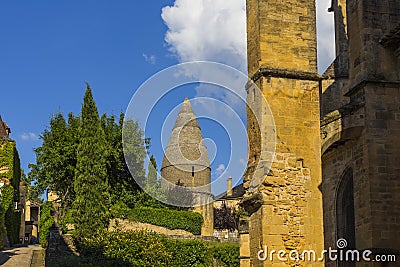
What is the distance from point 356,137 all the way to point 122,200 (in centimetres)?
2767

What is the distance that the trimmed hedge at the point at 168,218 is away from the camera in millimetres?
36219

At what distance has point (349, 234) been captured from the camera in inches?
632

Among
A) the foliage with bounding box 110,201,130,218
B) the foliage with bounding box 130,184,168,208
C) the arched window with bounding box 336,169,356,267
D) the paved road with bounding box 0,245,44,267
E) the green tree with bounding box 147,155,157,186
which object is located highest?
the green tree with bounding box 147,155,157,186

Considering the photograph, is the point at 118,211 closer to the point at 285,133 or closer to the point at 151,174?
the point at 151,174

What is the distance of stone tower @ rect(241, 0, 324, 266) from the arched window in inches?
126

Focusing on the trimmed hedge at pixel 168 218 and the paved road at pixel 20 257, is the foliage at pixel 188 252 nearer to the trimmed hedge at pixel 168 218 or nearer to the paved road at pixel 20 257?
the trimmed hedge at pixel 168 218

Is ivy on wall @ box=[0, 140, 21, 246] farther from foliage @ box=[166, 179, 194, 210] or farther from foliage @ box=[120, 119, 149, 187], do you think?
foliage @ box=[166, 179, 194, 210]

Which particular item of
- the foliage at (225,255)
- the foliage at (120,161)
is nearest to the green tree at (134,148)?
the foliage at (120,161)

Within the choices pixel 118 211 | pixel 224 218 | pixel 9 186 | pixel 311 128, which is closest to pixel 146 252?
pixel 118 211

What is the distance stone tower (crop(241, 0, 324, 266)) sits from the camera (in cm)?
1284

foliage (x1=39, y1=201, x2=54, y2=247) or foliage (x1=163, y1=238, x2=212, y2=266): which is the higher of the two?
foliage (x1=39, y1=201, x2=54, y2=247)

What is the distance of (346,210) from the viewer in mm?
16422

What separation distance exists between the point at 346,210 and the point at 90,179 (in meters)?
19.0

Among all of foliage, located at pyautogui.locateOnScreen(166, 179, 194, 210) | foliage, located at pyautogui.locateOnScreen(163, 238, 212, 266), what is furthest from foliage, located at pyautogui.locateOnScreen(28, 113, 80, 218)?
foliage, located at pyautogui.locateOnScreen(163, 238, 212, 266)
